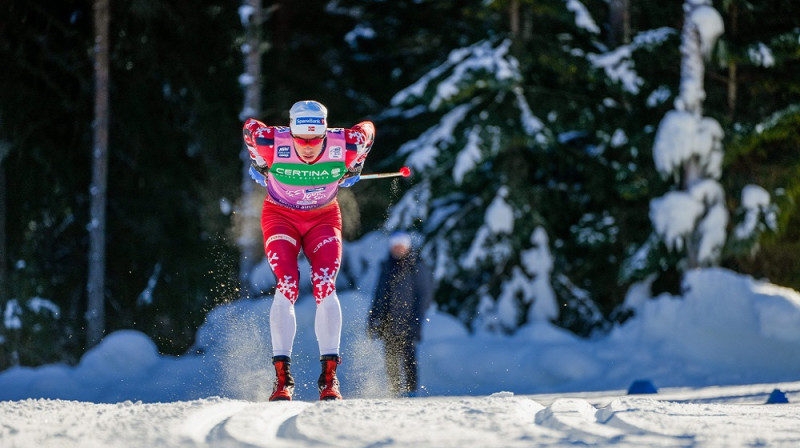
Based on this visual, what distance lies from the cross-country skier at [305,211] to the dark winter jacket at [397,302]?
73.2 inches

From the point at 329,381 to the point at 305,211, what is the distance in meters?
1.18

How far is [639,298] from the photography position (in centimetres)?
1357

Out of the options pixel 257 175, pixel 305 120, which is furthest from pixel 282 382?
pixel 305 120

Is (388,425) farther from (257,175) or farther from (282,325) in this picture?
(257,175)

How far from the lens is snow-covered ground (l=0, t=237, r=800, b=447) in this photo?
4.35 m

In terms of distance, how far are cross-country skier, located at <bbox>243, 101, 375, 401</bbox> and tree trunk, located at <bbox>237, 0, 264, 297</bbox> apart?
743 centimetres

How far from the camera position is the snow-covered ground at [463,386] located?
4348mm

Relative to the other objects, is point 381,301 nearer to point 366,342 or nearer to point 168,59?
point 366,342

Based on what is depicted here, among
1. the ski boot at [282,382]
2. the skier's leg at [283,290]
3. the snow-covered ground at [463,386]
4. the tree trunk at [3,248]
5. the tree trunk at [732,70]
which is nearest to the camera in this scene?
the snow-covered ground at [463,386]

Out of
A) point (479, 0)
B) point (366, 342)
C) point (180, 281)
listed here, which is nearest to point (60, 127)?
point (180, 281)

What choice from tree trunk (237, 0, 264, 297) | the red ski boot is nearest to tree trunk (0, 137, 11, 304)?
tree trunk (237, 0, 264, 297)

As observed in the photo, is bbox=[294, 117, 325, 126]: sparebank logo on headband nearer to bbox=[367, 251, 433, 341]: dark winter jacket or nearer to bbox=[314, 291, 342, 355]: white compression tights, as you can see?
bbox=[314, 291, 342, 355]: white compression tights

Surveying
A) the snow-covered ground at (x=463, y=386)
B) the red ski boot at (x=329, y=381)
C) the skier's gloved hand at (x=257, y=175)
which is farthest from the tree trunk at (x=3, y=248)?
the red ski boot at (x=329, y=381)

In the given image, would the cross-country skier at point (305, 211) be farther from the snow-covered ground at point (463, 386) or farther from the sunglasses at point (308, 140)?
the snow-covered ground at point (463, 386)
